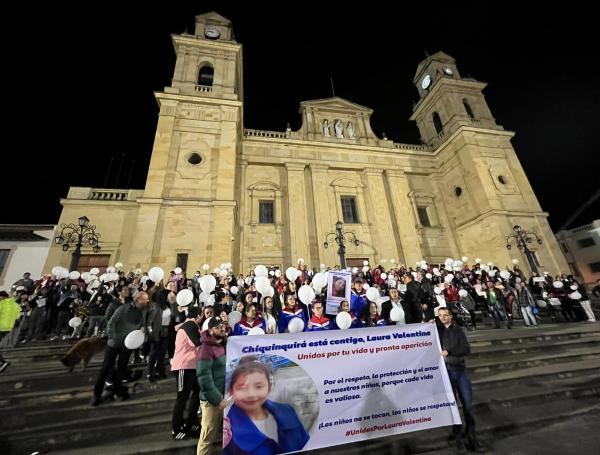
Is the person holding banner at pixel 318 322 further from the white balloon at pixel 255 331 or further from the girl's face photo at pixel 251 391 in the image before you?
the girl's face photo at pixel 251 391

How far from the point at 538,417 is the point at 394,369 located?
241 cm

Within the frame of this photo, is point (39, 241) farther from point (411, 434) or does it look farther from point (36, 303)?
point (411, 434)

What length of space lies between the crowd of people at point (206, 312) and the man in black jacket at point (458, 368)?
0.16 meters

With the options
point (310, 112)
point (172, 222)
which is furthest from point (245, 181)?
point (310, 112)

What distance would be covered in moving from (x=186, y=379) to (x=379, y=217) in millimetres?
16952

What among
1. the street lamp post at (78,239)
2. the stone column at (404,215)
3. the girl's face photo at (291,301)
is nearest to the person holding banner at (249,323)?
the girl's face photo at (291,301)

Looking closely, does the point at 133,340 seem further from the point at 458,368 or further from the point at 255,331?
the point at 458,368

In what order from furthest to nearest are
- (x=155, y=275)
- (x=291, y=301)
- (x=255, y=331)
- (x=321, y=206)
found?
(x=321, y=206) < (x=155, y=275) < (x=291, y=301) < (x=255, y=331)

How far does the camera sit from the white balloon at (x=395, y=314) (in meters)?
5.39

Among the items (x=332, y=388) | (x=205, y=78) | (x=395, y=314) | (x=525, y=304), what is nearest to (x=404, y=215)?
(x=525, y=304)

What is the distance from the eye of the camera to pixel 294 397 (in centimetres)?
282

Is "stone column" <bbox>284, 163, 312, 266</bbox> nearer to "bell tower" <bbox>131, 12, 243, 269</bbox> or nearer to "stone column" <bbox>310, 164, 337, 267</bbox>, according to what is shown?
"stone column" <bbox>310, 164, 337, 267</bbox>

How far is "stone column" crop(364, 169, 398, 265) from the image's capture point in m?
17.2

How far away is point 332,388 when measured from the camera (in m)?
3.00
